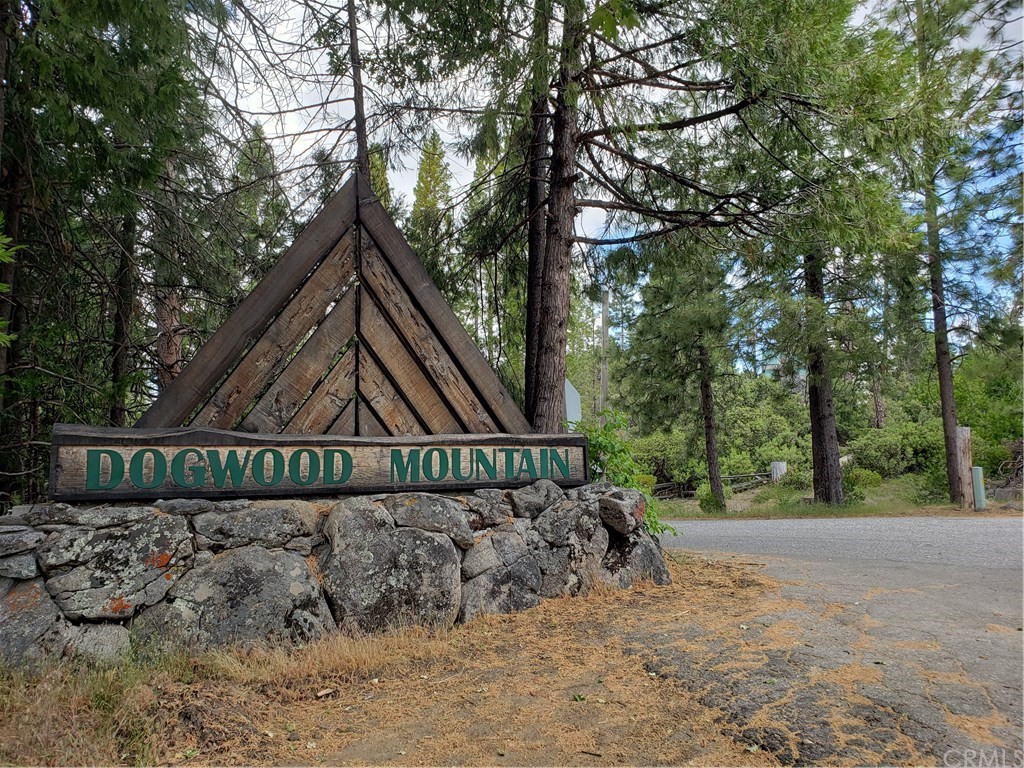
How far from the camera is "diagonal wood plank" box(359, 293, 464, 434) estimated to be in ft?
17.6

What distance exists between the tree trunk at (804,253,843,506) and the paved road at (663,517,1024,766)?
5113 millimetres

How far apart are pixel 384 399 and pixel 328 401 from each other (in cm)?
45

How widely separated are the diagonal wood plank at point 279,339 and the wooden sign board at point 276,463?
15.6 inches

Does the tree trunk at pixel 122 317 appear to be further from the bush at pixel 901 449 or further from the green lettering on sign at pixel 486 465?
the bush at pixel 901 449

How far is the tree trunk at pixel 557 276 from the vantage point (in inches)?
274

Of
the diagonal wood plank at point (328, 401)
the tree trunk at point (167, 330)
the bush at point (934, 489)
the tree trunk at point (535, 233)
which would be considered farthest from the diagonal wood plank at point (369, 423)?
the bush at point (934, 489)

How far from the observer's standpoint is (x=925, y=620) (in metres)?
4.27

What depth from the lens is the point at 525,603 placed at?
4926 mm

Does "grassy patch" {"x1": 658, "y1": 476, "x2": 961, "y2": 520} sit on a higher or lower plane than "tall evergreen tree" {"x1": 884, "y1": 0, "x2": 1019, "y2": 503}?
lower

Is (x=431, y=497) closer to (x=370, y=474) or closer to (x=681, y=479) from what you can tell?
(x=370, y=474)

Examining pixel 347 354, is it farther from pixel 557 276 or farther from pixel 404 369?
pixel 557 276

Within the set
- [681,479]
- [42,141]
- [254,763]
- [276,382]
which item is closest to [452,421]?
[276,382]

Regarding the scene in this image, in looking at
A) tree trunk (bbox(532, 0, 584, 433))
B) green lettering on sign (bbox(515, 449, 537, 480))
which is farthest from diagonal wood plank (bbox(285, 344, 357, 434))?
tree trunk (bbox(532, 0, 584, 433))

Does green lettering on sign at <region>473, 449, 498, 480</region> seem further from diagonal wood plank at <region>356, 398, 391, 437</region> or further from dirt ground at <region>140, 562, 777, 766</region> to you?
dirt ground at <region>140, 562, 777, 766</region>
